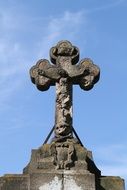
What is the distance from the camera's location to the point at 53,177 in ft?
31.0

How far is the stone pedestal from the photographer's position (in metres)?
9.45

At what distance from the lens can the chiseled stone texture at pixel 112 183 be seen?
395 inches

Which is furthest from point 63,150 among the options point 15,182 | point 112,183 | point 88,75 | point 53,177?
point 88,75

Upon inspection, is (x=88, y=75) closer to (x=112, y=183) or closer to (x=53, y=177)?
(x=112, y=183)

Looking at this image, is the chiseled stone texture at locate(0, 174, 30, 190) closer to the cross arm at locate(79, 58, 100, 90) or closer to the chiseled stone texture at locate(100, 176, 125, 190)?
the chiseled stone texture at locate(100, 176, 125, 190)

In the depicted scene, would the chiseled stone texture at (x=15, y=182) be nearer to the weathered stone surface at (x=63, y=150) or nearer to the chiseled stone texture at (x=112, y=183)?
the weathered stone surface at (x=63, y=150)

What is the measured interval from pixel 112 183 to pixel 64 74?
2304mm

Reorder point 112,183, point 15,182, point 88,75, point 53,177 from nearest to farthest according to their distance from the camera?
point 53,177, point 15,182, point 112,183, point 88,75

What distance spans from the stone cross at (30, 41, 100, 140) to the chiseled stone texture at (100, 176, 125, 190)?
1.27m

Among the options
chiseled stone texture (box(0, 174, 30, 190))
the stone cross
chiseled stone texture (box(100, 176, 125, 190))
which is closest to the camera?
chiseled stone texture (box(0, 174, 30, 190))

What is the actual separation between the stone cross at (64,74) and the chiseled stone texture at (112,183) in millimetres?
1272

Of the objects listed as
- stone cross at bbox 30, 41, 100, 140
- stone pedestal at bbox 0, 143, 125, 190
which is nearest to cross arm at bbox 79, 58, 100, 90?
stone cross at bbox 30, 41, 100, 140

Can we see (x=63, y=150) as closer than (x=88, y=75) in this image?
→ Yes

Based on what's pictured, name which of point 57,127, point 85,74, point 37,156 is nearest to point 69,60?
point 85,74
